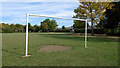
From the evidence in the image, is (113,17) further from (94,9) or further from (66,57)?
(66,57)

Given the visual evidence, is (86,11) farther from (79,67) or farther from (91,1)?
(79,67)

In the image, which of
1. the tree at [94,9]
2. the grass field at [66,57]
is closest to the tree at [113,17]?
the tree at [94,9]

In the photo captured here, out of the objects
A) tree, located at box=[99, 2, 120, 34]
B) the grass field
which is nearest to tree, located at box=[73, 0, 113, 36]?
tree, located at box=[99, 2, 120, 34]

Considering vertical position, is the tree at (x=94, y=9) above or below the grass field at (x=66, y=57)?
above

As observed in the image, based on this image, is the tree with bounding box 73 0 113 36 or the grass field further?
the tree with bounding box 73 0 113 36

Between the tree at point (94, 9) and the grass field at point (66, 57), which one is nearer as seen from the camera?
the grass field at point (66, 57)

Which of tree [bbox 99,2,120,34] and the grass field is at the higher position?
tree [bbox 99,2,120,34]

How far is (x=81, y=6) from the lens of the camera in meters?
20.3

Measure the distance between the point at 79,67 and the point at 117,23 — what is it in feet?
80.2

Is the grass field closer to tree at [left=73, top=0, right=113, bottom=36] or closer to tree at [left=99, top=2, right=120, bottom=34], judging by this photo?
tree at [left=73, top=0, right=113, bottom=36]

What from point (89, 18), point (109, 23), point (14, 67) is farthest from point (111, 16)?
point (14, 67)

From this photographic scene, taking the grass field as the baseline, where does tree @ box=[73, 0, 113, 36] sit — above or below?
above

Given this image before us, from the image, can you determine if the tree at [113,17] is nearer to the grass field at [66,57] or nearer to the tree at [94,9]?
the tree at [94,9]

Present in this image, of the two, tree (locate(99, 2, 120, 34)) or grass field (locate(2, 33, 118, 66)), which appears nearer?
grass field (locate(2, 33, 118, 66))
